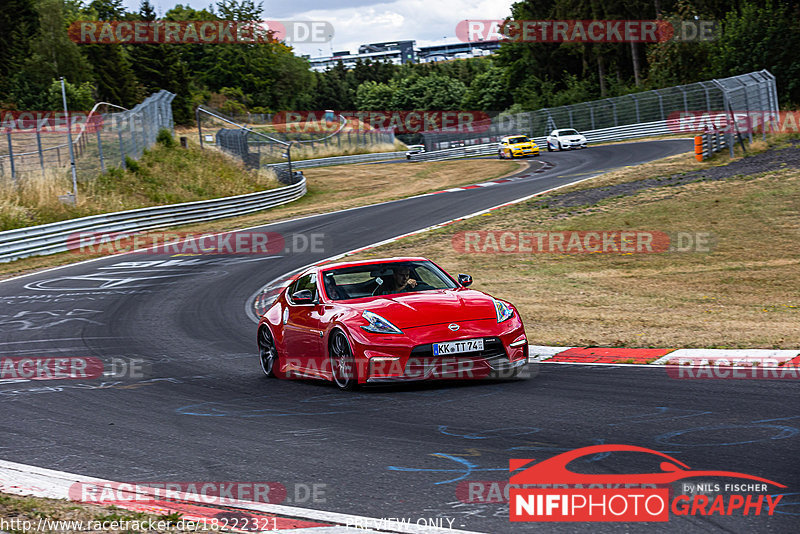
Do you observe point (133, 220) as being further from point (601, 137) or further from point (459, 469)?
point (601, 137)

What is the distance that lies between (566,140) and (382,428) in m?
49.3

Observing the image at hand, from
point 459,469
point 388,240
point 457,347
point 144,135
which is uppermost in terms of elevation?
point 144,135

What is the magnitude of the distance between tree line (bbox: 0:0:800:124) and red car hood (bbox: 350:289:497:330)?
4675cm

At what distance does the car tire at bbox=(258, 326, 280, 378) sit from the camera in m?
10.3

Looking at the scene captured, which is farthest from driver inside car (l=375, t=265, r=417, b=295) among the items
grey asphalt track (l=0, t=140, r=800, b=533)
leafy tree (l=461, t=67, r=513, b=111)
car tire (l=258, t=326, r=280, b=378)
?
leafy tree (l=461, t=67, r=513, b=111)

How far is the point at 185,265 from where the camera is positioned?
2320cm

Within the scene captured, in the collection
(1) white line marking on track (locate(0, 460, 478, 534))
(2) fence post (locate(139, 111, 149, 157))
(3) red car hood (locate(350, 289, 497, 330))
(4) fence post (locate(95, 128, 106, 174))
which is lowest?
(1) white line marking on track (locate(0, 460, 478, 534))

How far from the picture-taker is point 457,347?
27.5ft

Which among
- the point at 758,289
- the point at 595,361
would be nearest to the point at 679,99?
the point at 758,289

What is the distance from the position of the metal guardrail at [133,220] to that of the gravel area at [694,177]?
12.2 m

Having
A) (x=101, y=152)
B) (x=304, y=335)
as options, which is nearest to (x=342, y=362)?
(x=304, y=335)

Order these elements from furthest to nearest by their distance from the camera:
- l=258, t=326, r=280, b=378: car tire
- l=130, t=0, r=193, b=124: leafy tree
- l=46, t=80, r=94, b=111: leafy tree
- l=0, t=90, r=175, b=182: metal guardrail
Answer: l=130, t=0, r=193, b=124: leafy tree → l=46, t=80, r=94, b=111: leafy tree → l=0, t=90, r=175, b=182: metal guardrail → l=258, t=326, r=280, b=378: car tire

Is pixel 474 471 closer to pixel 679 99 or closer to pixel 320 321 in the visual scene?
pixel 320 321

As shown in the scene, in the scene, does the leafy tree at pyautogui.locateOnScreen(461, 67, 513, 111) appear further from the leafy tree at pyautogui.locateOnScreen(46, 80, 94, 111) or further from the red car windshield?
the red car windshield
